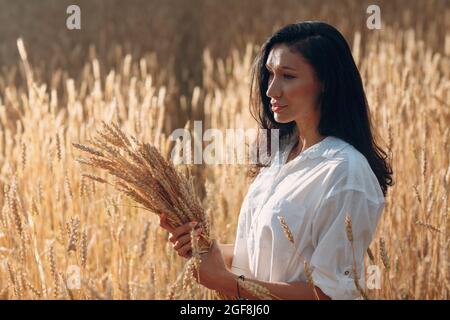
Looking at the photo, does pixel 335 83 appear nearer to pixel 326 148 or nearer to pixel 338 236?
pixel 326 148

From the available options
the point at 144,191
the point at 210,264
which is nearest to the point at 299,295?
the point at 210,264

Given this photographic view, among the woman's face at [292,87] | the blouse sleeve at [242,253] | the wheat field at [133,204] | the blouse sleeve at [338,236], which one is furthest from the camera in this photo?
the wheat field at [133,204]

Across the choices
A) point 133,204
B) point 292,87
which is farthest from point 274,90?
point 133,204

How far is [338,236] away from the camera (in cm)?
139

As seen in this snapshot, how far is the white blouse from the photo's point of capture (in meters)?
1.39

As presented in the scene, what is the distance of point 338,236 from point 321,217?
0.15 ft

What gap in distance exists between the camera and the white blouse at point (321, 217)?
1395 millimetres

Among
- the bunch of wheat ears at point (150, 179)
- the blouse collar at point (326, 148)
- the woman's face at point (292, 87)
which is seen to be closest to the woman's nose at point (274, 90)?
the woman's face at point (292, 87)

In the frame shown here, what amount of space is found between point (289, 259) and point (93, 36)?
5615 mm

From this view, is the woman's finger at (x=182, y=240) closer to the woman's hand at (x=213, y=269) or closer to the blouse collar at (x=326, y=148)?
the woman's hand at (x=213, y=269)

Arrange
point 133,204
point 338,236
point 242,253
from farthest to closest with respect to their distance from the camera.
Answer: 1. point 133,204
2. point 242,253
3. point 338,236

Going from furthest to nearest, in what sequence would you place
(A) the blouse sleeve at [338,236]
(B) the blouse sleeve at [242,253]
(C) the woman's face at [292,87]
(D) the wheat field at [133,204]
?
(D) the wheat field at [133,204]
(B) the blouse sleeve at [242,253]
(C) the woman's face at [292,87]
(A) the blouse sleeve at [338,236]

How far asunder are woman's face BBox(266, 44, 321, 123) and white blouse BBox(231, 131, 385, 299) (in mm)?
78

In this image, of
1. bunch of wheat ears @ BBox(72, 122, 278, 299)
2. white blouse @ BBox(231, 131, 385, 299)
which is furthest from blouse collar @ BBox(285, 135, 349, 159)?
bunch of wheat ears @ BBox(72, 122, 278, 299)
